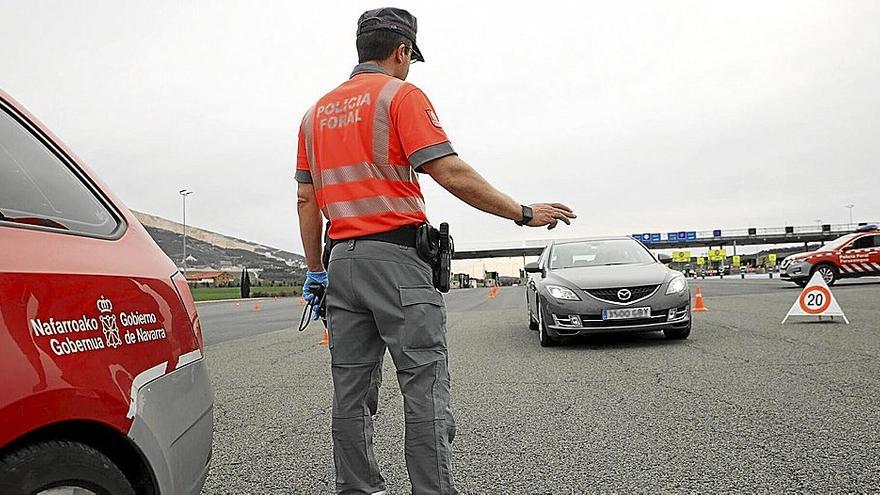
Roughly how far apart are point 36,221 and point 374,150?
126 centimetres

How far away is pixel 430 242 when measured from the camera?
3.01 meters

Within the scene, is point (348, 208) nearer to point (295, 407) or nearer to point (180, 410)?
point (180, 410)

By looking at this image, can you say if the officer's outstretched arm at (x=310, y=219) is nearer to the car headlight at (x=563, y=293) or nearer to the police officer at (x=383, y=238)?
the police officer at (x=383, y=238)

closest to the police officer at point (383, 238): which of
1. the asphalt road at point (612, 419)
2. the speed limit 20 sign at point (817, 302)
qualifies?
the asphalt road at point (612, 419)

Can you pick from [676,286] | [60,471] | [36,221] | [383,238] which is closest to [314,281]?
[383,238]

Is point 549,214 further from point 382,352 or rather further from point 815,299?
point 815,299

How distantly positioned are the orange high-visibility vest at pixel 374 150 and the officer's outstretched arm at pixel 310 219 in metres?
0.25

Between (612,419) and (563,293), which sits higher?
(563,293)

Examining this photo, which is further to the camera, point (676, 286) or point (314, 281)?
point (676, 286)

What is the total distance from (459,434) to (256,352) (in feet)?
20.6

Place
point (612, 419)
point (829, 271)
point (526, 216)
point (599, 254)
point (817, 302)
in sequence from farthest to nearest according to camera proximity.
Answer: point (829, 271)
point (817, 302)
point (599, 254)
point (612, 419)
point (526, 216)

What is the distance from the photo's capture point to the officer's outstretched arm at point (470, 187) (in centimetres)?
291

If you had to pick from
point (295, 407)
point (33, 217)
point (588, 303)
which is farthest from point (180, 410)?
point (588, 303)

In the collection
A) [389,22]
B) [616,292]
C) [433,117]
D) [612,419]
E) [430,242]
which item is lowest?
[612,419]
